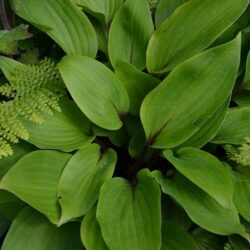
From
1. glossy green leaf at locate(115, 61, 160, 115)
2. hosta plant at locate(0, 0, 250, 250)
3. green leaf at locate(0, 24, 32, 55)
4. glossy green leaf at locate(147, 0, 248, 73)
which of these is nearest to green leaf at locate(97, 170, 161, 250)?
hosta plant at locate(0, 0, 250, 250)

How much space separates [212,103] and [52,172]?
0.51 m

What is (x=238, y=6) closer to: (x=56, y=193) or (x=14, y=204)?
(x=56, y=193)

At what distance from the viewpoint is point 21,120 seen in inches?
49.3

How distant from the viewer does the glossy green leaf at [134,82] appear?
1.28m

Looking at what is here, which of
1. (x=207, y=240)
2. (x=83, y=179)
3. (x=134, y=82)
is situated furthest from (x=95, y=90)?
(x=207, y=240)

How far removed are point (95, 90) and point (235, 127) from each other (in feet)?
1.49

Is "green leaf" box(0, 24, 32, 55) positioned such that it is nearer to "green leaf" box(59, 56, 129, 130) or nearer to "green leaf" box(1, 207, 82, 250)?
"green leaf" box(59, 56, 129, 130)

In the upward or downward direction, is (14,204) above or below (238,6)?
below

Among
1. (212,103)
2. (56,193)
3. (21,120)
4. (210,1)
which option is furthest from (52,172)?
(210,1)

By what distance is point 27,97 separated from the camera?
1224mm

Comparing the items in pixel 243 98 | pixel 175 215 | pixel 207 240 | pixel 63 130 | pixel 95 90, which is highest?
pixel 95 90

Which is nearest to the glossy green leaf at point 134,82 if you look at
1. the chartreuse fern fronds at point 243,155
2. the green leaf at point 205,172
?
the green leaf at point 205,172

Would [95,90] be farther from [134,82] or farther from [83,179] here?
[83,179]

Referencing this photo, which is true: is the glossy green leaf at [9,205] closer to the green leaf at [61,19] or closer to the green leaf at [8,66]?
the green leaf at [8,66]
